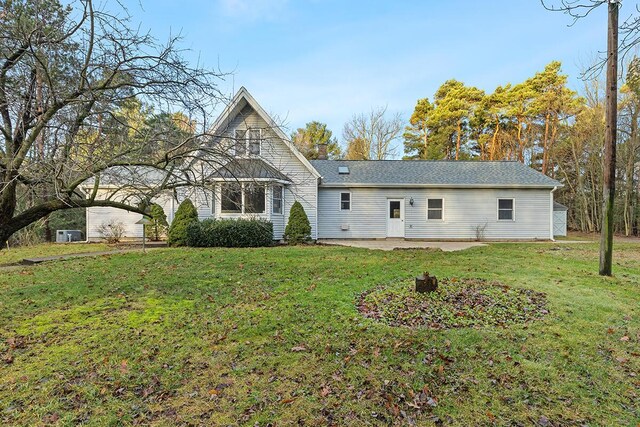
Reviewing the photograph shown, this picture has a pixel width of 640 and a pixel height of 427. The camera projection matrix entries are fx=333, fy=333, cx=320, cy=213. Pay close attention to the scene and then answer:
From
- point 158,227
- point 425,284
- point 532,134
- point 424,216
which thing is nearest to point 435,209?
point 424,216

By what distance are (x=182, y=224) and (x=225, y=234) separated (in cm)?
182

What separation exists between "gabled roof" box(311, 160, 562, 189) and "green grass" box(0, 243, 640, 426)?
32.9 feet

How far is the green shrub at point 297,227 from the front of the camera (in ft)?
46.1

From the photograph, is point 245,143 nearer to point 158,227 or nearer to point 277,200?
point 277,200

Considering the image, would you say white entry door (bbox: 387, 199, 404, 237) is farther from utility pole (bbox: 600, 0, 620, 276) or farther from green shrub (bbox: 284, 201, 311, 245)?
utility pole (bbox: 600, 0, 620, 276)

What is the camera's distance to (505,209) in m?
16.2

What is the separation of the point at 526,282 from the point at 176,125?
6638mm

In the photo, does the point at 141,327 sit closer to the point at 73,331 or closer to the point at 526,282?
the point at 73,331

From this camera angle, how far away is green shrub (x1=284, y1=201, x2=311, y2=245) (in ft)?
46.1

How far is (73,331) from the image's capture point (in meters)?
4.20

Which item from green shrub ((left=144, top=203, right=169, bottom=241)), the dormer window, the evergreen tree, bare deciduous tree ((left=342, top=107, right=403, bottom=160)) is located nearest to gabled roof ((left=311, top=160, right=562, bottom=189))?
green shrub ((left=144, top=203, right=169, bottom=241))

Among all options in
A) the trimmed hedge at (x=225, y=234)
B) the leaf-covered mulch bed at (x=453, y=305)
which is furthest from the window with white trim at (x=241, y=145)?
the trimmed hedge at (x=225, y=234)

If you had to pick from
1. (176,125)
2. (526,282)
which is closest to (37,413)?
(176,125)

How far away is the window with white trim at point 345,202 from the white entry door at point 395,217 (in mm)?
1921
